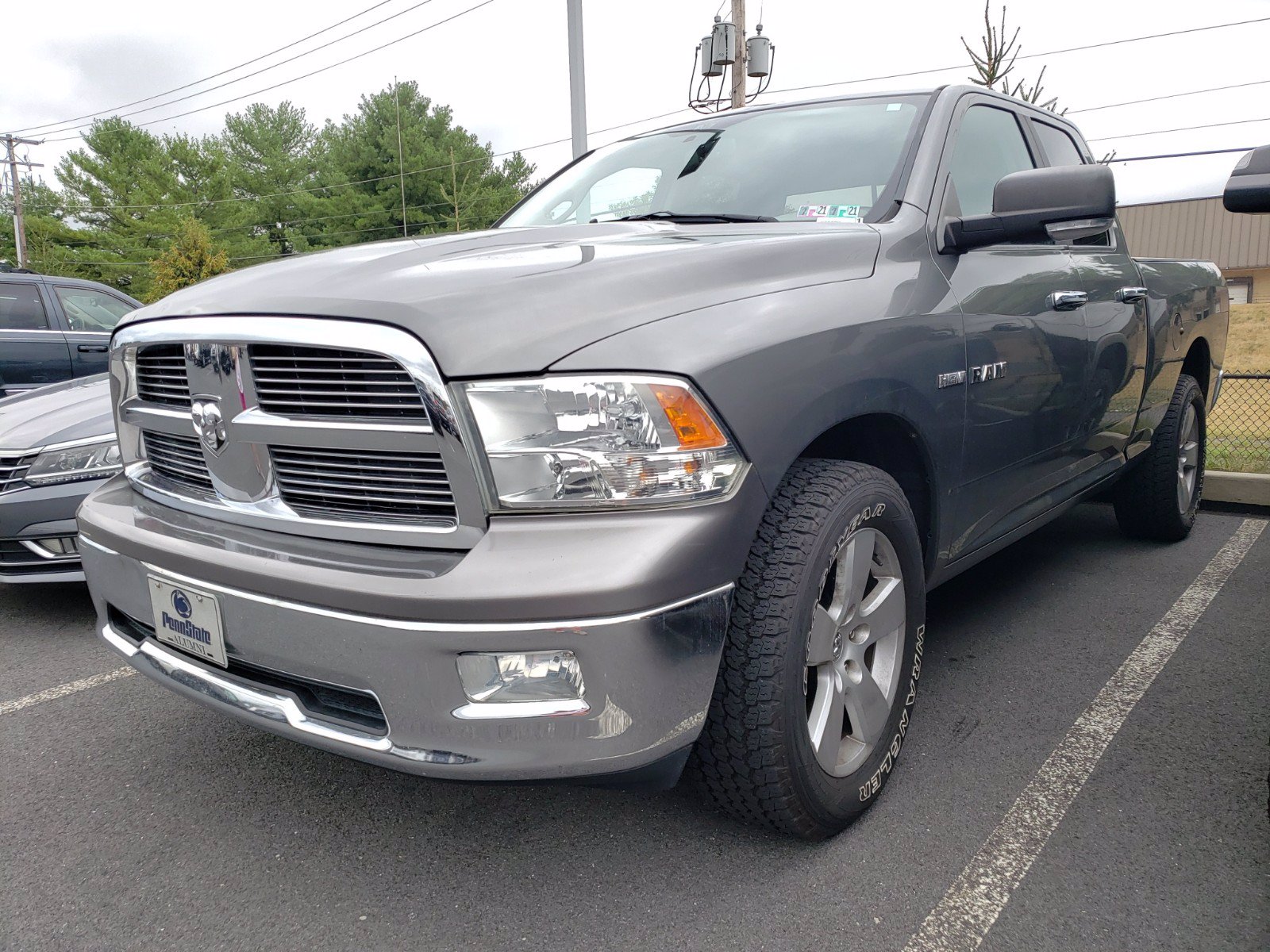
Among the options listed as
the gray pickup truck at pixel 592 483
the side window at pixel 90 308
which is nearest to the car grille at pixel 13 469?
the gray pickup truck at pixel 592 483

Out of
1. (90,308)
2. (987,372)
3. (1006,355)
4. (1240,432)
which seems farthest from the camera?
(90,308)

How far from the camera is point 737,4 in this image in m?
16.5

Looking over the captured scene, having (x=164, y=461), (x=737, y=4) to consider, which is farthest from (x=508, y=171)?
(x=164, y=461)

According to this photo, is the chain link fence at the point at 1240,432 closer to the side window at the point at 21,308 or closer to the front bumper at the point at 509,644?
the front bumper at the point at 509,644

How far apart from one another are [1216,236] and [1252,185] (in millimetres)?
35312

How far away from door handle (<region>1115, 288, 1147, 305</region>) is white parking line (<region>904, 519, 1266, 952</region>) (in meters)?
1.19

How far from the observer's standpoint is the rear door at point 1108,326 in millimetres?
3210

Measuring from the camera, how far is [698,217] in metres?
2.71

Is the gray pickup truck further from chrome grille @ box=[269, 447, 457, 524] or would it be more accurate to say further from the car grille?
the car grille

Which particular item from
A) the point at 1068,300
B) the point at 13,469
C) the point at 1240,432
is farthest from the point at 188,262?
the point at 1068,300

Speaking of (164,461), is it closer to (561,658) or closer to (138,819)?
(138,819)

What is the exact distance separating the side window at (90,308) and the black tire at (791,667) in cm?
745

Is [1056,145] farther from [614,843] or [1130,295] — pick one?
[614,843]

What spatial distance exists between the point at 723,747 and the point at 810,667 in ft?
1.14
